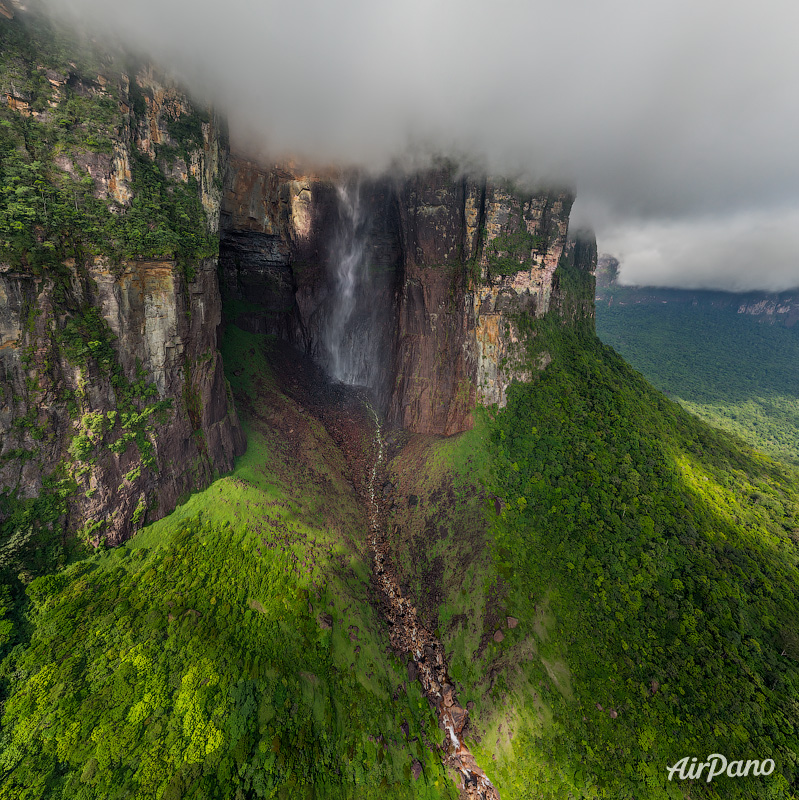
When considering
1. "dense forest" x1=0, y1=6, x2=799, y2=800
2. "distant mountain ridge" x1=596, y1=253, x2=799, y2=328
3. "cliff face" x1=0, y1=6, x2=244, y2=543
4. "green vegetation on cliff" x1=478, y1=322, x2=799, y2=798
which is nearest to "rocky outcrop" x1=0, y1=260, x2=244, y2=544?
"cliff face" x1=0, y1=6, x2=244, y2=543

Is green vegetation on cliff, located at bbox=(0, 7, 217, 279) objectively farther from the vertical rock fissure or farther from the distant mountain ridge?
the distant mountain ridge

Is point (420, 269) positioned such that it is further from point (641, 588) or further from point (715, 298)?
point (715, 298)

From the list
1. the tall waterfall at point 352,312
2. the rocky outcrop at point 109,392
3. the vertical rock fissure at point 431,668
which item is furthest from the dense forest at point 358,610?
the tall waterfall at point 352,312

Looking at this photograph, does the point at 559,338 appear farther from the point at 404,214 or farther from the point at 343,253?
the point at 343,253

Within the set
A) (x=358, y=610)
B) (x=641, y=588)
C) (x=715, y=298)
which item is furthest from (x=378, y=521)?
(x=715, y=298)

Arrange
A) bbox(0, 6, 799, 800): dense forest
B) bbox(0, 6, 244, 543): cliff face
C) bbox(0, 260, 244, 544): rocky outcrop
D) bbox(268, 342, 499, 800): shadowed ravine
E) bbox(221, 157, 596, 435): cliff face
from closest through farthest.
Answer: bbox(0, 6, 799, 800): dense forest, bbox(0, 6, 244, 543): cliff face, bbox(0, 260, 244, 544): rocky outcrop, bbox(268, 342, 499, 800): shadowed ravine, bbox(221, 157, 596, 435): cliff face

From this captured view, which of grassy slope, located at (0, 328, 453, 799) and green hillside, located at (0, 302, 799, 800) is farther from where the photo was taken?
green hillside, located at (0, 302, 799, 800)
